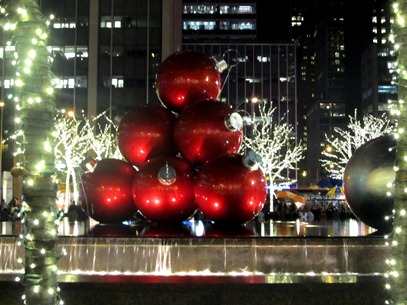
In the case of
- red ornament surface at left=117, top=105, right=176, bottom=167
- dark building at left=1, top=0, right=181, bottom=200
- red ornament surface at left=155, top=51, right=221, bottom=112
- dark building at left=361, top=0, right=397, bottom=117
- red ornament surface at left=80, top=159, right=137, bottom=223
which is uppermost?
dark building at left=361, top=0, right=397, bottom=117

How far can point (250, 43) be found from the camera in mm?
86875

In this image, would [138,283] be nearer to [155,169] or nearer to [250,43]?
[155,169]

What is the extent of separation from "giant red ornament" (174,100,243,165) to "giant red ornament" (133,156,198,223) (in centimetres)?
41

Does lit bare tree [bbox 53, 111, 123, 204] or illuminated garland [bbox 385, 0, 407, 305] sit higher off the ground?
lit bare tree [bbox 53, 111, 123, 204]

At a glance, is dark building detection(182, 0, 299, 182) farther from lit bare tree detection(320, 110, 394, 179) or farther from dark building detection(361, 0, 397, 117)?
dark building detection(361, 0, 397, 117)

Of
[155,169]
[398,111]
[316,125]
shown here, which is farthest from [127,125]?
[316,125]

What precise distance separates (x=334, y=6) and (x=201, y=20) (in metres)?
78.0

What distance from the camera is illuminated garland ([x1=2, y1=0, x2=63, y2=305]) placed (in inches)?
211

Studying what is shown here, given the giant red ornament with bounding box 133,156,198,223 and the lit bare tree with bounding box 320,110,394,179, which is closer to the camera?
the giant red ornament with bounding box 133,156,198,223

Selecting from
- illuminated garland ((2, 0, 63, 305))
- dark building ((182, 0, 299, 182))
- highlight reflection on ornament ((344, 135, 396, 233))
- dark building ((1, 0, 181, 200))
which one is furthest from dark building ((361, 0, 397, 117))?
illuminated garland ((2, 0, 63, 305))

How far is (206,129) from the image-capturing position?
38.3 ft

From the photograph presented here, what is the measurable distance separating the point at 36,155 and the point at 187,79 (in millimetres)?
7330

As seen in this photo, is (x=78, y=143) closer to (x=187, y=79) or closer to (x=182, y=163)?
(x=187, y=79)

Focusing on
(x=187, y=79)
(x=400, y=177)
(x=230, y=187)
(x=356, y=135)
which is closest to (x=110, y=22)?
(x=356, y=135)
